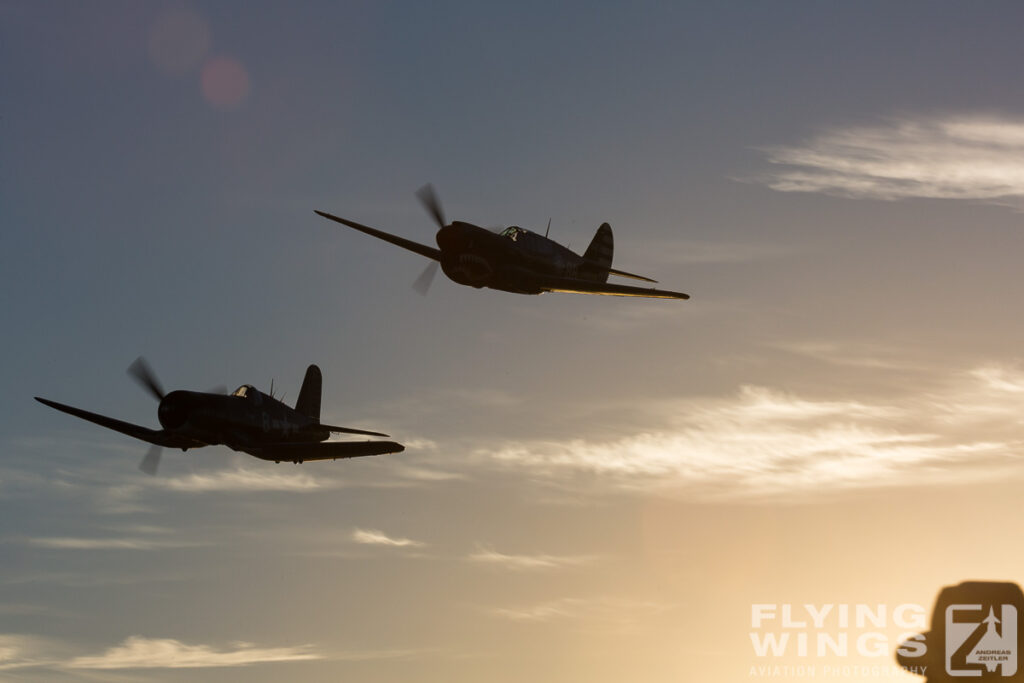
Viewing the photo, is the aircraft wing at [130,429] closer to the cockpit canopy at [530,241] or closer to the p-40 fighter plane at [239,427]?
the p-40 fighter plane at [239,427]

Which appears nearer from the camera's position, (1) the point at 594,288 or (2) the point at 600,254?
(1) the point at 594,288

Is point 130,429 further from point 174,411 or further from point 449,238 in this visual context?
point 449,238

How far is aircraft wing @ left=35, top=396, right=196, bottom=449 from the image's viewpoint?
176 ft

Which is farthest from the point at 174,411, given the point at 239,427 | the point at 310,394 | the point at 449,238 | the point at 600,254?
the point at 600,254

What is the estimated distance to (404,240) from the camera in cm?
6253

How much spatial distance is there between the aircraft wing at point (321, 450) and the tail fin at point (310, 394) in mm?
14532

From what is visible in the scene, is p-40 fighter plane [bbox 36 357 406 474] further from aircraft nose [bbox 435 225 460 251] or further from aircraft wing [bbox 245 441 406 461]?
aircraft nose [bbox 435 225 460 251]

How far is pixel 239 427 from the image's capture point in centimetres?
5238

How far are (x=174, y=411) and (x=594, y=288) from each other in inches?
824

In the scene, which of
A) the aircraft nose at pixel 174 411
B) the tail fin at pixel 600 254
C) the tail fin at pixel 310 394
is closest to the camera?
the aircraft nose at pixel 174 411

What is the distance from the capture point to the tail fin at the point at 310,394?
228ft

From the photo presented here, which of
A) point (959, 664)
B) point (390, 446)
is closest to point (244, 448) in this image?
point (390, 446)

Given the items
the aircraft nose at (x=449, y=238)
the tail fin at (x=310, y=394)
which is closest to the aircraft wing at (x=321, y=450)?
the aircraft nose at (x=449, y=238)

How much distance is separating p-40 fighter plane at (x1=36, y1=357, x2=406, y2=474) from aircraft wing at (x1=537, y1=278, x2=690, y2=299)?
1168 centimetres
